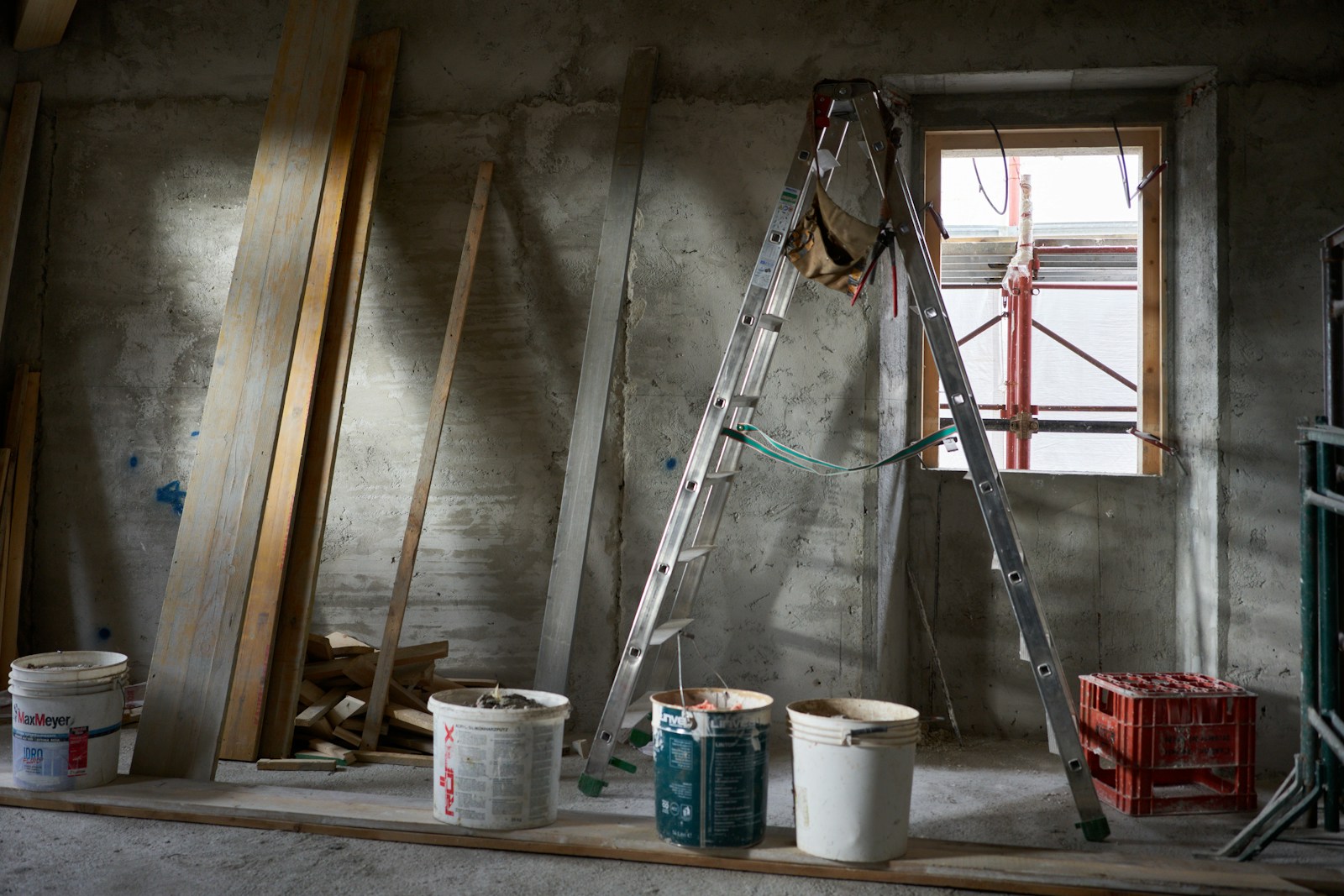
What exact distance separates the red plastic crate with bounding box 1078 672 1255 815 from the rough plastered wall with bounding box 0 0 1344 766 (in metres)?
0.57

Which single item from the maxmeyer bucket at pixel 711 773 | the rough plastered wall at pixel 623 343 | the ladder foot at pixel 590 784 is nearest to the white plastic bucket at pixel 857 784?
the maxmeyer bucket at pixel 711 773

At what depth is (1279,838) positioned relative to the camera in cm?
271

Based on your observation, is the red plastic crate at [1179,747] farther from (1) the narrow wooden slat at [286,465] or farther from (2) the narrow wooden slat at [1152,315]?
(1) the narrow wooden slat at [286,465]

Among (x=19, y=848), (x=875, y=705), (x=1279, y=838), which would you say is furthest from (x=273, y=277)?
(x=1279, y=838)

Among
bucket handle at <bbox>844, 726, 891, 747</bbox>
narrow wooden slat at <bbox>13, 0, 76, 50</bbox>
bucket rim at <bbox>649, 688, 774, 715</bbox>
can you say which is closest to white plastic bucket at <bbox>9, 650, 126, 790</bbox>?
bucket rim at <bbox>649, 688, 774, 715</bbox>

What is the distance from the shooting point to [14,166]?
4.16 meters

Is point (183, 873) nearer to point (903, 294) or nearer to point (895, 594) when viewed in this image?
point (895, 594)

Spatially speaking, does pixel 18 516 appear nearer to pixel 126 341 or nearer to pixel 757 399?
pixel 126 341

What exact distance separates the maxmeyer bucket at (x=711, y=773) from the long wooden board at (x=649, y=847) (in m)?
0.05

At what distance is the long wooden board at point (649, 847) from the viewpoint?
7.68ft

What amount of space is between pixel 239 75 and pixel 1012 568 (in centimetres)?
356

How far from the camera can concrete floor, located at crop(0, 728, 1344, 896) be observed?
230 centimetres

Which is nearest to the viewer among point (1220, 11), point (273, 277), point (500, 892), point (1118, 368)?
point (500, 892)

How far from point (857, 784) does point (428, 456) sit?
1978mm
